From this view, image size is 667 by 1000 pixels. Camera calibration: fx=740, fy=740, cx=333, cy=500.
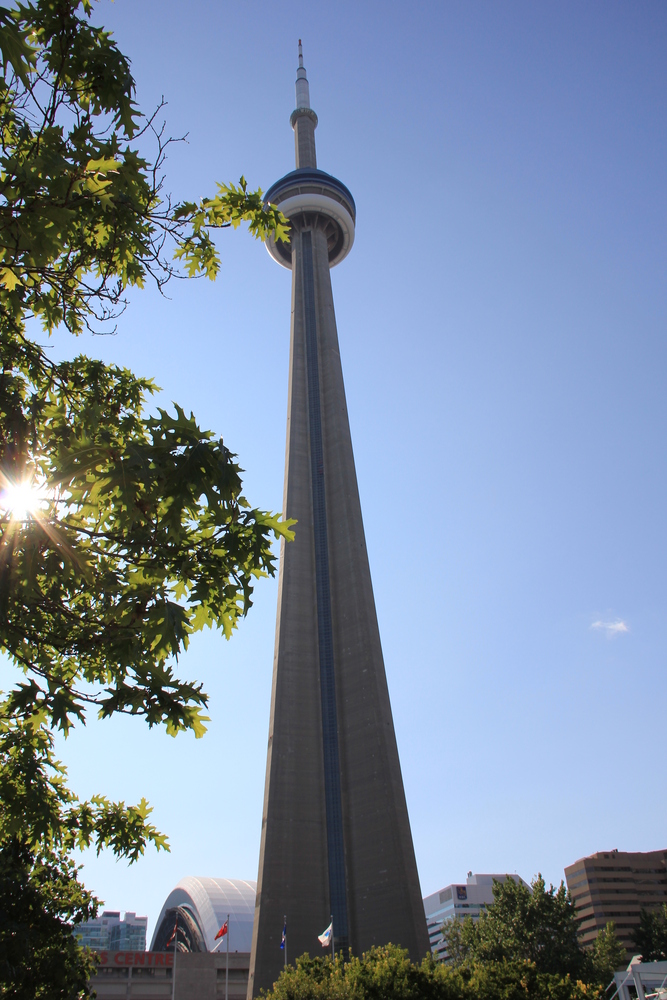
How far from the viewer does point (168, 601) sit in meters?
5.68

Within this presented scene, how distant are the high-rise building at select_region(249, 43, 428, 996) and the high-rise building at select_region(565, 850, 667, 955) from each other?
99.2m

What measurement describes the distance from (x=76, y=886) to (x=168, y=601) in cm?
1130

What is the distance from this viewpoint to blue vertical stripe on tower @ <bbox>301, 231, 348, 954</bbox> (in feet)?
135

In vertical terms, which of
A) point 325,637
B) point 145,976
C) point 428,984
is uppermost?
point 325,637

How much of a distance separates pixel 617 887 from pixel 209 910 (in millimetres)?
87607

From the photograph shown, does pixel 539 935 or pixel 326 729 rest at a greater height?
pixel 326 729

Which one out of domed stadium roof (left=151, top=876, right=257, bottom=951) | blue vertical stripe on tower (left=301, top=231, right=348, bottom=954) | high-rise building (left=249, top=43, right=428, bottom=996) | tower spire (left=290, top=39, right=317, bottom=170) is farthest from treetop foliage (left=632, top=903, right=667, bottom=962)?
tower spire (left=290, top=39, right=317, bottom=170)

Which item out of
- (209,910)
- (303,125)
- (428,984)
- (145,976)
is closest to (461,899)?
(209,910)

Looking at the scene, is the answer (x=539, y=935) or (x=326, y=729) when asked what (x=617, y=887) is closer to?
(x=539, y=935)

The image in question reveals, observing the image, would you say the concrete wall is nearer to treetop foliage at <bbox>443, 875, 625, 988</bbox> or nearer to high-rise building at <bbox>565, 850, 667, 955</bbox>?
treetop foliage at <bbox>443, 875, 625, 988</bbox>

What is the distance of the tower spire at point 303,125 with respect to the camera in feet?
234

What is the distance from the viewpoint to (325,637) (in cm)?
4862

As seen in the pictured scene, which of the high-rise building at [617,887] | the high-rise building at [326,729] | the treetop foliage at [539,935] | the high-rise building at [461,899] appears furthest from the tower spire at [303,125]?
the high-rise building at [461,899]

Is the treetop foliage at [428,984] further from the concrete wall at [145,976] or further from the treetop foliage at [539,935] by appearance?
the concrete wall at [145,976]
